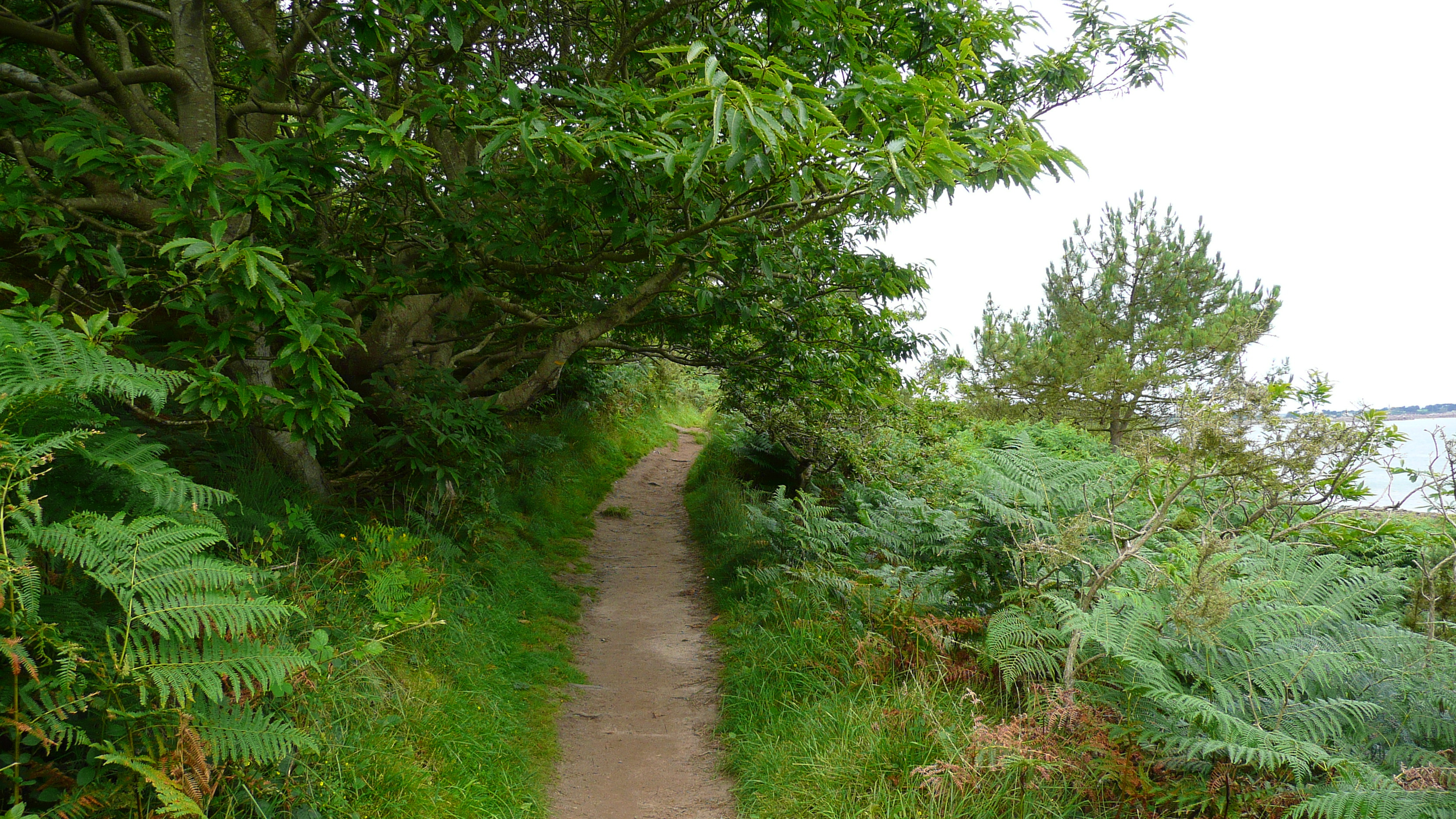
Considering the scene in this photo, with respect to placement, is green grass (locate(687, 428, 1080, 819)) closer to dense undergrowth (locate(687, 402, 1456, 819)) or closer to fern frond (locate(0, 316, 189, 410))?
dense undergrowth (locate(687, 402, 1456, 819))

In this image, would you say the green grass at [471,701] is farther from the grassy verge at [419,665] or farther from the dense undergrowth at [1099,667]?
the dense undergrowth at [1099,667]

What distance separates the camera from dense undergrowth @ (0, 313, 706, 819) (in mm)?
2309

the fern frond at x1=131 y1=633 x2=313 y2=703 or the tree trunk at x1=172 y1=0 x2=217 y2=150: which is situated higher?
the tree trunk at x1=172 y1=0 x2=217 y2=150

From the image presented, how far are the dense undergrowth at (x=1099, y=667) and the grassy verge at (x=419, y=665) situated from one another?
151 cm

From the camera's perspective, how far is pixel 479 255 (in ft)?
18.7

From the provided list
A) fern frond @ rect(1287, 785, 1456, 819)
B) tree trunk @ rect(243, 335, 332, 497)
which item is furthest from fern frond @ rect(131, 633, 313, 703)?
fern frond @ rect(1287, 785, 1456, 819)

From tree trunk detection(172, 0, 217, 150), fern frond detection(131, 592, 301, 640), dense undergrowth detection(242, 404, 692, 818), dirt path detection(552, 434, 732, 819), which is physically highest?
tree trunk detection(172, 0, 217, 150)

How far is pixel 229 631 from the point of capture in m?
2.78

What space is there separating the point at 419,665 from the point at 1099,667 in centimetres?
427

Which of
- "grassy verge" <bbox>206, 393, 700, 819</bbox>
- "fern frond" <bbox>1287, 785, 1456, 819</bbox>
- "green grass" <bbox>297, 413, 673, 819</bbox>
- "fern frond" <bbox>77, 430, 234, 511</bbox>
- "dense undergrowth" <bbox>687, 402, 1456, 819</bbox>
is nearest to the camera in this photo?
"fern frond" <bbox>1287, 785, 1456, 819</bbox>

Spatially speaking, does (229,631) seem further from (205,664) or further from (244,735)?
(244,735)

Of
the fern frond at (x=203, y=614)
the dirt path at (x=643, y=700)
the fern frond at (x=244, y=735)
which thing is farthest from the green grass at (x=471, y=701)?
the fern frond at (x=203, y=614)

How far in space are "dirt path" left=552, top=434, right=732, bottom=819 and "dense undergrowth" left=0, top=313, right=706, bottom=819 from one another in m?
0.31

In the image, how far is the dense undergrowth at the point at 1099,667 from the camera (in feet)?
10.3
